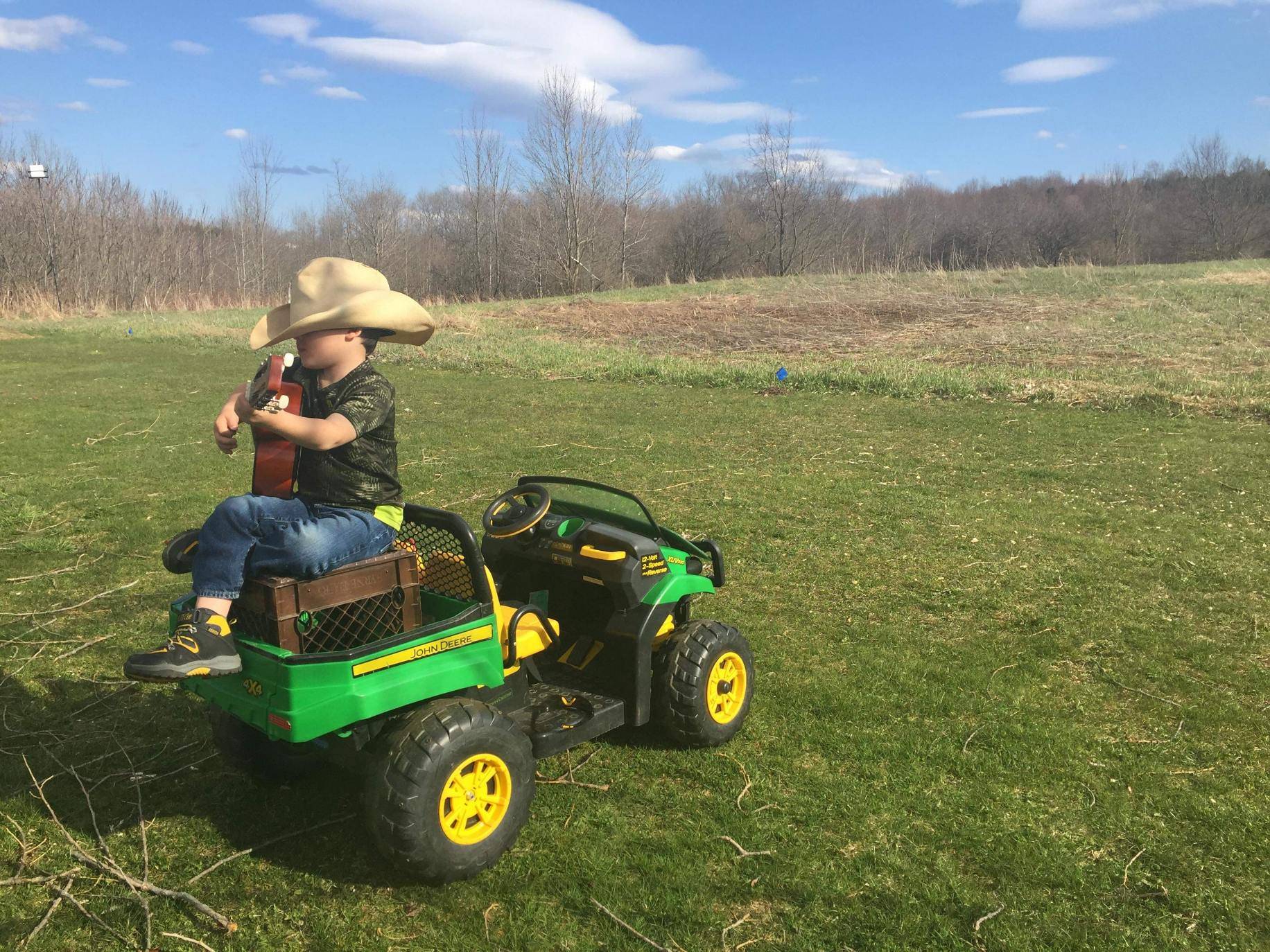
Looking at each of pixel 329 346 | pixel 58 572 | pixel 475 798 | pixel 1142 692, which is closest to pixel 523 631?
pixel 475 798

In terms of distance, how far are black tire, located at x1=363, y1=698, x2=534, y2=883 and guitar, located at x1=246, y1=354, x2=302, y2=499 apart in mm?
928

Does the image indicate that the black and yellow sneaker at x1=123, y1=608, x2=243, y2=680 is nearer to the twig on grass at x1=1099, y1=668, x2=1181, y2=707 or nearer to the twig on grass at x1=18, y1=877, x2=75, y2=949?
the twig on grass at x1=18, y1=877, x2=75, y2=949

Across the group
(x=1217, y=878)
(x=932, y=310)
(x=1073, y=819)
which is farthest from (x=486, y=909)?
(x=932, y=310)

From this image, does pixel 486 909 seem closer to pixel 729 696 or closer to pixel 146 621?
pixel 729 696

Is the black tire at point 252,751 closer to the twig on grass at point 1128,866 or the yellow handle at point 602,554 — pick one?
the yellow handle at point 602,554

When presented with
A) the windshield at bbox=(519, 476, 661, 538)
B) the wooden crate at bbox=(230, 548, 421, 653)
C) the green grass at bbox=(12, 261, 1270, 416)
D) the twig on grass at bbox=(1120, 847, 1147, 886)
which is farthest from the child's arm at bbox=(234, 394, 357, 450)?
the green grass at bbox=(12, 261, 1270, 416)

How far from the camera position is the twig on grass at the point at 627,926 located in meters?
2.77

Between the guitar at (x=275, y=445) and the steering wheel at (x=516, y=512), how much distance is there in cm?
83

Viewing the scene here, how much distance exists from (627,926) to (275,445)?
195 cm

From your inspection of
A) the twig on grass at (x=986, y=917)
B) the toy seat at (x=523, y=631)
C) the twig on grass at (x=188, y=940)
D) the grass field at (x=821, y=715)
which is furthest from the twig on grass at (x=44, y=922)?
the twig on grass at (x=986, y=917)

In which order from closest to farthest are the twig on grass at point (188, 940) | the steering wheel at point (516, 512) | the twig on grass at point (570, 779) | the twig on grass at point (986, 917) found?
the twig on grass at point (188, 940), the twig on grass at point (986, 917), the twig on grass at point (570, 779), the steering wheel at point (516, 512)

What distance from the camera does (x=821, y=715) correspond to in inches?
171

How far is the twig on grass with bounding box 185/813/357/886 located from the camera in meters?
3.08

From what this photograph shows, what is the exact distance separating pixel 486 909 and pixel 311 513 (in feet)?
4.60
